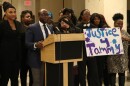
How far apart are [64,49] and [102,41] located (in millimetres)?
1275

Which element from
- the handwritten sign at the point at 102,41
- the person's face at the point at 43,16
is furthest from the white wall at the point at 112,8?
the person's face at the point at 43,16

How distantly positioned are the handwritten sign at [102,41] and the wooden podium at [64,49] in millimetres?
856

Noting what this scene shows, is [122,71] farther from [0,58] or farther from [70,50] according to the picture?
[0,58]

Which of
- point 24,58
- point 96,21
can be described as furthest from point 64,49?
point 96,21

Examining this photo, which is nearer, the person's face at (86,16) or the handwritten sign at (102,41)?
the handwritten sign at (102,41)

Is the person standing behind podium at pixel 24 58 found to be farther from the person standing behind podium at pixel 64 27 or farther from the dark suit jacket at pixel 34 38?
the person standing behind podium at pixel 64 27

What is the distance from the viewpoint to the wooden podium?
3514 millimetres

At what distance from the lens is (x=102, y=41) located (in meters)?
4.67

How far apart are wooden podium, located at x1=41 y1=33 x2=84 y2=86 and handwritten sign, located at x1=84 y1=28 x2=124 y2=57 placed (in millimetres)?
856

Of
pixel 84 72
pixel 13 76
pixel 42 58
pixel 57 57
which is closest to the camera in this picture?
pixel 57 57

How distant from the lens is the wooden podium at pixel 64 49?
351 cm

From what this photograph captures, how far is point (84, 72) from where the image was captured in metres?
4.73

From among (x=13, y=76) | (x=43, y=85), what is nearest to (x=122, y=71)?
(x=43, y=85)

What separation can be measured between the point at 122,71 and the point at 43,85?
1.60 metres
